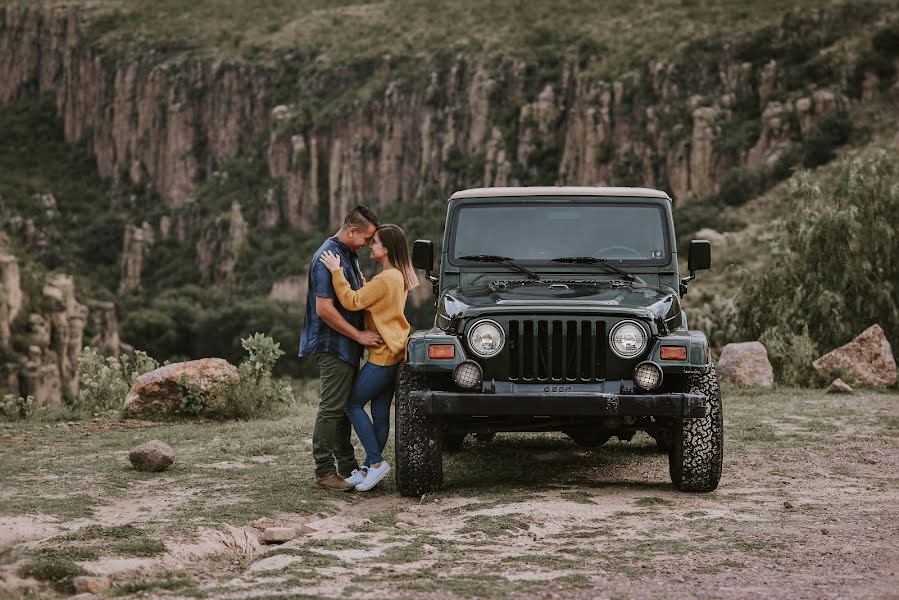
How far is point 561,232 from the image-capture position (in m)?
9.75

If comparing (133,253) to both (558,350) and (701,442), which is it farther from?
(701,442)

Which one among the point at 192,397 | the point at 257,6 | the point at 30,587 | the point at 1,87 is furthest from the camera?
the point at 1,87

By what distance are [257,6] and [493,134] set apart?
39.0 metres

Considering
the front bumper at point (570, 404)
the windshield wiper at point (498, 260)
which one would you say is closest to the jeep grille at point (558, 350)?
the front bumper at point (570, 404)

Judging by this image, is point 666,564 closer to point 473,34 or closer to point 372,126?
point 473,34

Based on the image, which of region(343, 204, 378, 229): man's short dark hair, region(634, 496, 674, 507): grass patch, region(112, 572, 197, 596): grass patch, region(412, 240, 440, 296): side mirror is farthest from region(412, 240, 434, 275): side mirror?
region(112, 572, 197, 596): grass patch

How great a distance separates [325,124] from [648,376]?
11373cm

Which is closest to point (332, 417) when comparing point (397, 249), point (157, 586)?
point (397, 249)

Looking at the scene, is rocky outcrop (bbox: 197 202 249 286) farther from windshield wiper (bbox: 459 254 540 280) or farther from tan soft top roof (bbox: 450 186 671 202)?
windshield wiper (bbox: 459 254 540 280)

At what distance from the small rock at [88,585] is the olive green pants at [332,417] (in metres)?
2.96

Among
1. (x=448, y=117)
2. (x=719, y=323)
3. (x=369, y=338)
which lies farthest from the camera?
(x=448, y=117)

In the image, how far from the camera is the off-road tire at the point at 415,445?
27.8 feet

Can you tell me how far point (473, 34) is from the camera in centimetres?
10556

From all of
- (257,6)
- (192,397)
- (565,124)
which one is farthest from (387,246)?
(257,6)
